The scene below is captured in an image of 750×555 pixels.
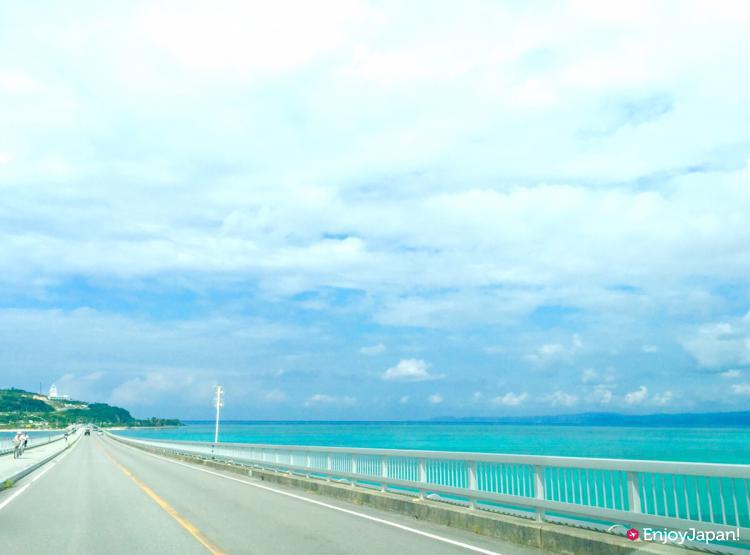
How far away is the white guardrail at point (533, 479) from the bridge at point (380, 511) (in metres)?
0.03

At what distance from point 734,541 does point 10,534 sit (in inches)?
411

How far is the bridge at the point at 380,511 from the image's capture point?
8266 mm

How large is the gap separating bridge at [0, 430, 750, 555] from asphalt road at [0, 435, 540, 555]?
30mm

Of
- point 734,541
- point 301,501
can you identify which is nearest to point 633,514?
point 734,541

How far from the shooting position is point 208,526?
37.2ft

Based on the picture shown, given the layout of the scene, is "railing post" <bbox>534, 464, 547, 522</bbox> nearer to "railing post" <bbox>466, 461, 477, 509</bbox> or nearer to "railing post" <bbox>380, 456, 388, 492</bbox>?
"railing post" <bbox>466, 461, 477, 509</bbox>

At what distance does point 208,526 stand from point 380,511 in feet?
13.0

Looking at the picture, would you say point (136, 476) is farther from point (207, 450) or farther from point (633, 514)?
point (633, 514)

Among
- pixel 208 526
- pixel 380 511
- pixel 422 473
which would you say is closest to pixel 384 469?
pixel 380 511

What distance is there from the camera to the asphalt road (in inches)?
371

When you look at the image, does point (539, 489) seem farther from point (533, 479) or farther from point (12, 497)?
point (12, 497)

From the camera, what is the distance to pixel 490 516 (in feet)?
35.1

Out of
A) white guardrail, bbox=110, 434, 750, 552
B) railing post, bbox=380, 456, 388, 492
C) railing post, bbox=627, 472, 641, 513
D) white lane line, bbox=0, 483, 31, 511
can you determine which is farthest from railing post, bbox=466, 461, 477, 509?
white lane line, bbox=0, 483, 31, 511

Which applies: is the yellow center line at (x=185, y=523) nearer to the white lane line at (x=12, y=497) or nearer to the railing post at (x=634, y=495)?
the white lane line at (x=12, y=497)
